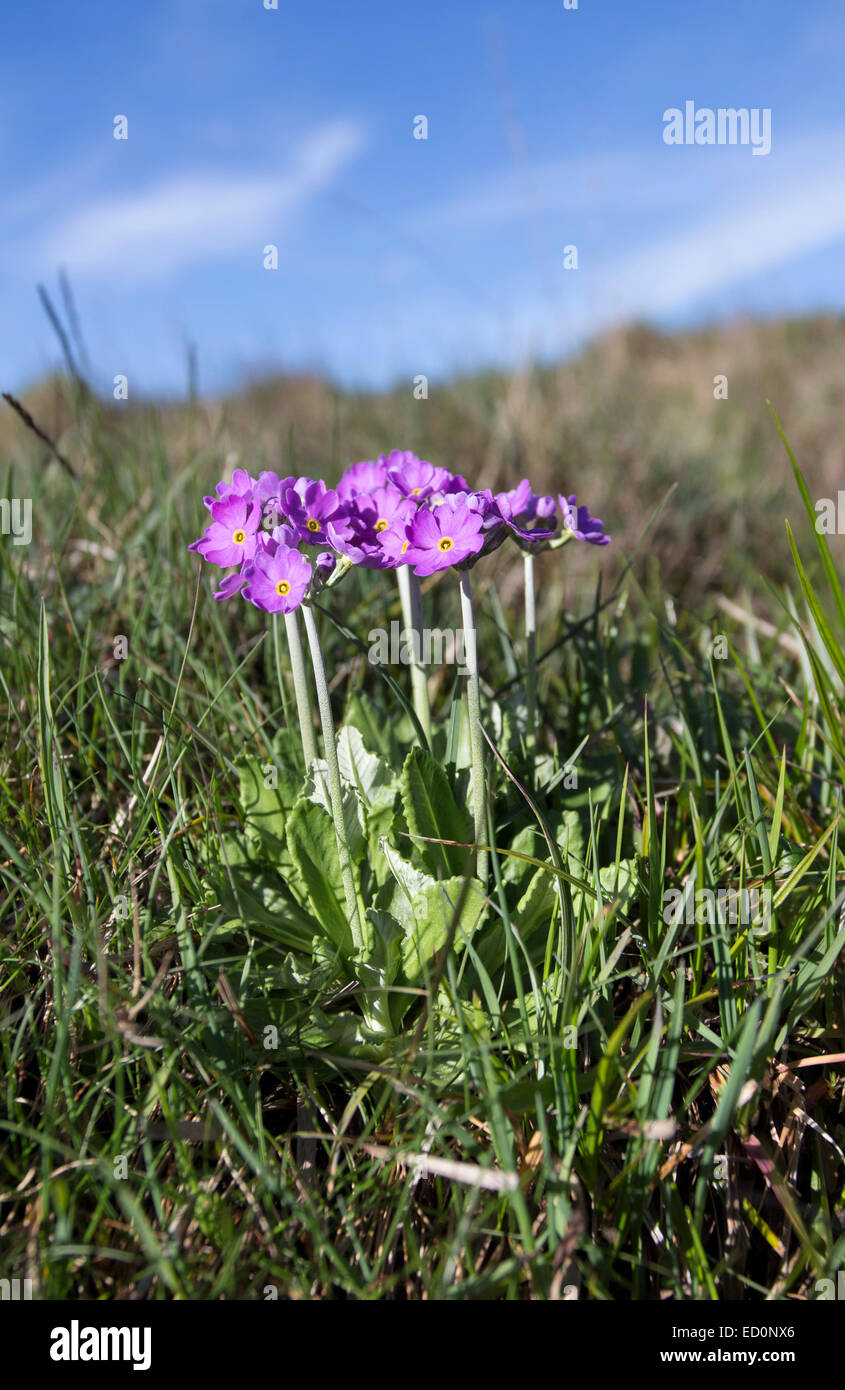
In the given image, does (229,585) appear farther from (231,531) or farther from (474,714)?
(474,714)

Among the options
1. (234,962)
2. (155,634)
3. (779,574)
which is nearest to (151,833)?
(234,962)

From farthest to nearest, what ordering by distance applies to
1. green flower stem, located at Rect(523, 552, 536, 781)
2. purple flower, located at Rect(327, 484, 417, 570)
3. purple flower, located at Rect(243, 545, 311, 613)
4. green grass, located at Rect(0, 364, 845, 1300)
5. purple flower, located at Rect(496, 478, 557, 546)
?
1. green flower stem, located at Rect(523, 552, 536, 781)
2. purple flower, located at Rect(496, 478, 557, 546)
3. purple flower, located at Rect(327, 484, 417, 570)
4. purple flower, located at Rect(243, 545, 311, 613)
5. green grass, located at Rect(0, 364, 845, 1300)

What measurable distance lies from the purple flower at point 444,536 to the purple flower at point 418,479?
26 centimetres

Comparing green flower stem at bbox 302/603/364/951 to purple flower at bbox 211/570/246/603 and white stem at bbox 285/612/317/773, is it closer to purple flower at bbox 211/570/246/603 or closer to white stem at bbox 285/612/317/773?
white stem at bbox 285/612/317/773

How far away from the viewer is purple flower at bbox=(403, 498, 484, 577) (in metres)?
1.84

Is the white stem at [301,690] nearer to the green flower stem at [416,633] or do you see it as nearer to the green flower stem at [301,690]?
the green flower stem at [301,690]

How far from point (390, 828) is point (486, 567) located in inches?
94.4

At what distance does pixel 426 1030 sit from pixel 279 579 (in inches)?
39.0

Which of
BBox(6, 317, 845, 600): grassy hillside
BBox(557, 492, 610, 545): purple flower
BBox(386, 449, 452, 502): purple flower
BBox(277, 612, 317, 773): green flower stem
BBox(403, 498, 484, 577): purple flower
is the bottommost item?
BBox(277, 612, 317, 773): green flower stem

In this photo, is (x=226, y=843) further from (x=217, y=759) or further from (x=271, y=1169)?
(x=271, y=1169)

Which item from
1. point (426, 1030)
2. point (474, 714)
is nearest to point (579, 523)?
point (474, 714)

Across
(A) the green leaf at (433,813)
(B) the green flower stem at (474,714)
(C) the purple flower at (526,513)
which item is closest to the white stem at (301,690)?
(A) the green leaf at (433,813)

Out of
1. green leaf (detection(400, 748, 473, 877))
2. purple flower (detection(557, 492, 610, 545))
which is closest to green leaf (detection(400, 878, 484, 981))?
green leaf (detection(400, 748, 473, 877))

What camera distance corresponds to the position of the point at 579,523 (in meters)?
2.25
